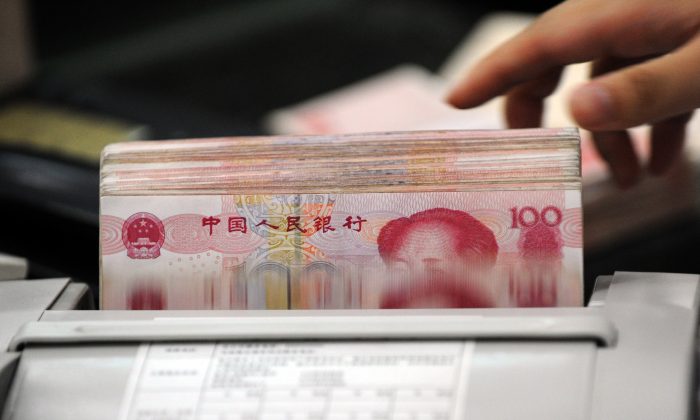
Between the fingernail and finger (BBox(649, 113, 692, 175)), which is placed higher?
the fingernail

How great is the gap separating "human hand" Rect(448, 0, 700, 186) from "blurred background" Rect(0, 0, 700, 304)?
0.55ft

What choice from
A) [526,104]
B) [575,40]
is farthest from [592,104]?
[526,104]

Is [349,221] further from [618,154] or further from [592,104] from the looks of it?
[618,154]

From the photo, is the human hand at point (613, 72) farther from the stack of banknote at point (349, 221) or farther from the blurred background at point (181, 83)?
the blurred background at point (181, 83)

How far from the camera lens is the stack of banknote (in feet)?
1.87

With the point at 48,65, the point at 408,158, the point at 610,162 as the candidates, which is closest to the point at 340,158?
the point at 408,158

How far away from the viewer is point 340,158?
58 cm

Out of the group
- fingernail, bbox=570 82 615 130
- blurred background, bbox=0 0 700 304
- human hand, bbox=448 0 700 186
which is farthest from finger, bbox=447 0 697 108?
blurred background, bbox=0 0 700 304

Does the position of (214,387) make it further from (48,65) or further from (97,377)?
(48,65)

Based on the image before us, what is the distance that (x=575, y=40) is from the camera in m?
0.70

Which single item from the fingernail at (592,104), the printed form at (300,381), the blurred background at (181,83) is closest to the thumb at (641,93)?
the fingernail at (592,104)

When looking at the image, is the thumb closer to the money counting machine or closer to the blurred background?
the money counting machine

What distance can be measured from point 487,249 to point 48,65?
3.64ft

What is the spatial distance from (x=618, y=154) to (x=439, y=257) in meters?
0.31
